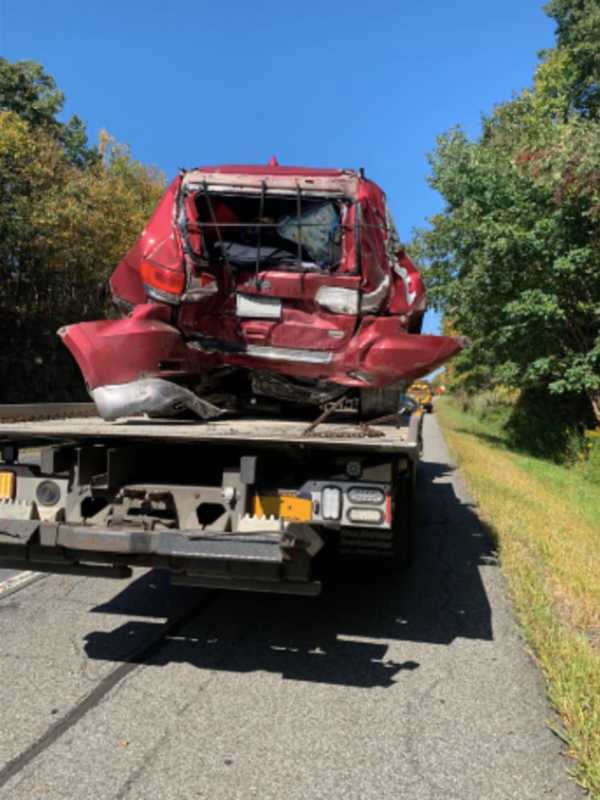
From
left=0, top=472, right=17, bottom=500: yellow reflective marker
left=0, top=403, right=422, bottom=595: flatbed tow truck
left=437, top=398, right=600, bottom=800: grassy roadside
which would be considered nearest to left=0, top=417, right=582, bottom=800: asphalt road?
left=437, top=398, right=600, bottom=800: grassy roadside

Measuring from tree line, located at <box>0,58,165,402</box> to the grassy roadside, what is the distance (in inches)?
444

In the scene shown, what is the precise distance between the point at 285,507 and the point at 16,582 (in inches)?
114

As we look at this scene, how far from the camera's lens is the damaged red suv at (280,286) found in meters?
5.21

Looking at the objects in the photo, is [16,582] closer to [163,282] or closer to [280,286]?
[163,282]

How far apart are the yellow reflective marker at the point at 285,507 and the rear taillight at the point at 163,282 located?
2.02m

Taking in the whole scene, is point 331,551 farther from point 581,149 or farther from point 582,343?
point 582,343

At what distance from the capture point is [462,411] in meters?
47.0

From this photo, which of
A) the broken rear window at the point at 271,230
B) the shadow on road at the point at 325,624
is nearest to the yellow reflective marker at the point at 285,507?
the shadow on road at the point at 325,624

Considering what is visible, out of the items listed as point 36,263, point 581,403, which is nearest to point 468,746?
point 581,403

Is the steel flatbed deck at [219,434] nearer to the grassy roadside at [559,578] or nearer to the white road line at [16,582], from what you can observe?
the white road line at [16,582]

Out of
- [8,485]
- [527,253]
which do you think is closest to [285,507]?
[8,485]

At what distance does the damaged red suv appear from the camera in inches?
205

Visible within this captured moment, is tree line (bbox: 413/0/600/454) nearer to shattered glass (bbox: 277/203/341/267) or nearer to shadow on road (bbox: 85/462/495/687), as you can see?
shattered glass (bbox: 277/203/341/267)

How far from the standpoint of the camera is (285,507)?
156 inches
